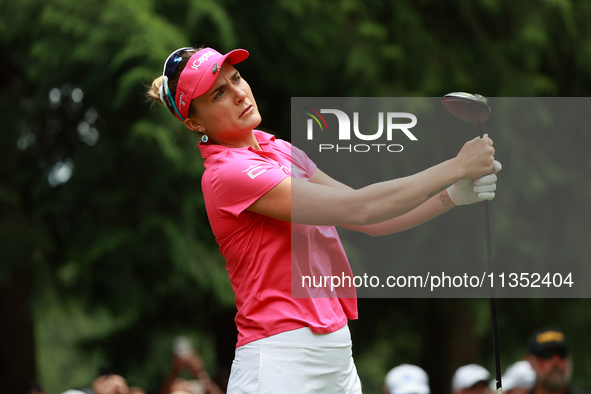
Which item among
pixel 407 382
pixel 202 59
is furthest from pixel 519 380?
pixel 202 59

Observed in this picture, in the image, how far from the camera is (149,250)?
589 centimetres

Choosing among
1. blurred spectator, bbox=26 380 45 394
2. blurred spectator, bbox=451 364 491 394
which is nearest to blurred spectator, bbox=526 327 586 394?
blurred spectator, bbox=451 364 491 394

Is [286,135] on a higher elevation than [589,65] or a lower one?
lower

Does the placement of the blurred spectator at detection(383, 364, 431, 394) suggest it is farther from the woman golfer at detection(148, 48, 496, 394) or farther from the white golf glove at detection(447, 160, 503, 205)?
the white golf glove at detection(447, 160, 503, 205)

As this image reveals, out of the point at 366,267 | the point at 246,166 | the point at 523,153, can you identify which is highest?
the point at 523,153

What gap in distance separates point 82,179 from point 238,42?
190cm

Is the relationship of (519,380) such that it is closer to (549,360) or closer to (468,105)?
(549,360)

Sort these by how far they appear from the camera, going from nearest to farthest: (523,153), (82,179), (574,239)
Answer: (574,239) → (523,153) → (82,179)

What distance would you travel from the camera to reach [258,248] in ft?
6.77

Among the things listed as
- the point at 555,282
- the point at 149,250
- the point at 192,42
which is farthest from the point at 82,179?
the point at 555,282

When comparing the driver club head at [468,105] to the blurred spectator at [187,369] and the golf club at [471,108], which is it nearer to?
the golf club at [471,108]

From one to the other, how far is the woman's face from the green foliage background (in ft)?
10.5

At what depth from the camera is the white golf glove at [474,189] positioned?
6.64ft

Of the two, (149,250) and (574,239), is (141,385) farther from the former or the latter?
(574,239)
